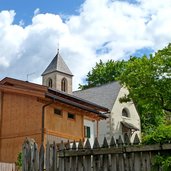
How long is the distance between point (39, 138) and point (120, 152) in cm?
2130

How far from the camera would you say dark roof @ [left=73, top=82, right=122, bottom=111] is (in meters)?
47.5

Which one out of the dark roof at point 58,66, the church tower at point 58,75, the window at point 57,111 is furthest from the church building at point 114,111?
the window at point 57,111

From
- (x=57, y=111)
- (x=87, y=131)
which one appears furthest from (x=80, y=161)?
(x=87, y=131)

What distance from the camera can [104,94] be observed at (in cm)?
4962

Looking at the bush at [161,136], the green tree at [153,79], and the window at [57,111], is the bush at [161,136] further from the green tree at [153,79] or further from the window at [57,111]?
the window at [57,111]

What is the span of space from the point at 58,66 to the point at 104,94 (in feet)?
54.7

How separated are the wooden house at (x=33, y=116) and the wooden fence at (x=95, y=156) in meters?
19.1

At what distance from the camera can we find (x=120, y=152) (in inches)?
297

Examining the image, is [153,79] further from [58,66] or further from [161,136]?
[58,66]

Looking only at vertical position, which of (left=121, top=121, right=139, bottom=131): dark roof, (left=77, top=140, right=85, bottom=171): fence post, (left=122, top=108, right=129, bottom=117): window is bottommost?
(left=77, top=140, right=85, bottom=171): fence post

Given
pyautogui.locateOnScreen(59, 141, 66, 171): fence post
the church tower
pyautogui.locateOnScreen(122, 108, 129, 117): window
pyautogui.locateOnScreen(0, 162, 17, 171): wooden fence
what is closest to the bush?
pyautogui.locateOnScreen(59, 141, 66, 171): fence post

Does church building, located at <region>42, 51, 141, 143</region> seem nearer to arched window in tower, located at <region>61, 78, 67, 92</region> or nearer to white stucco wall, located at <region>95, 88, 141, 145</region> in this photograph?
white stucco wall, located at <region>95, 88, 141, 145</region>

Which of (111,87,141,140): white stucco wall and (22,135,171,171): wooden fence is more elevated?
(111,87,141,140): white stucco wall

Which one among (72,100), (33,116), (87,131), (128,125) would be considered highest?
(72,100)
